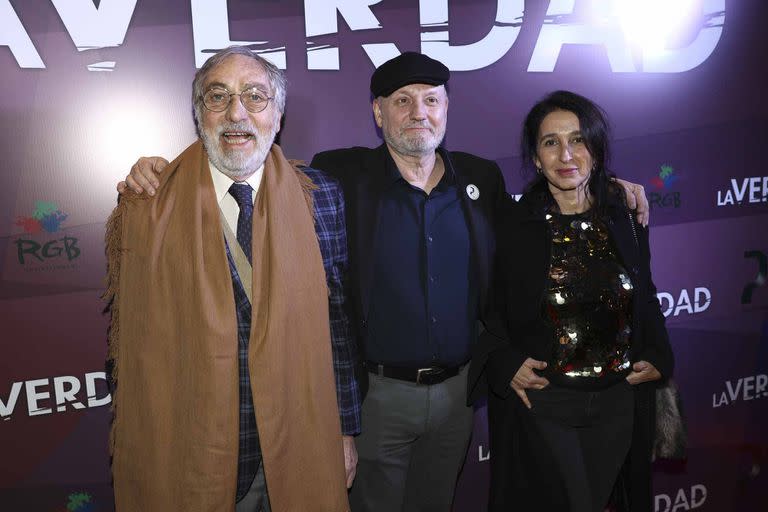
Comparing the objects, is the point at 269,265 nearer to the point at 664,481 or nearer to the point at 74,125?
the point at 74,125

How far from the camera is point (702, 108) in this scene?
3.14m

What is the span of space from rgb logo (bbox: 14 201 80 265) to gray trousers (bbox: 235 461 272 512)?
114cm

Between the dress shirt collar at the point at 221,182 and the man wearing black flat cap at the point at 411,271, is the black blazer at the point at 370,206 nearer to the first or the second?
the man wearing black flat cap at the point at 411,271

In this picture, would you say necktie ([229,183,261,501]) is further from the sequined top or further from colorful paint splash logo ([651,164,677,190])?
colorful paint splash logo ([651,164,677,190])

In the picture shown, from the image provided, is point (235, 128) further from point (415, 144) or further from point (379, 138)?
point (379, 138)

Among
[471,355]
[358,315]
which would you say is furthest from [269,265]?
[471,355]

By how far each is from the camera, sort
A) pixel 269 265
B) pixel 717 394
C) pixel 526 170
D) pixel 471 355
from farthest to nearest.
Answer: pixel 717 394 < pixel 526 170 < pixel 471 355 < pixel 269 265

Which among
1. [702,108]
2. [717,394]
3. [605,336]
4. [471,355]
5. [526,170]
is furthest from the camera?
[717,394]

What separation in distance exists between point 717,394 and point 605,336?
1681mm

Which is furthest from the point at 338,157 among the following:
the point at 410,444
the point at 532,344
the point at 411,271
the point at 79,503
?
the point at 79,503

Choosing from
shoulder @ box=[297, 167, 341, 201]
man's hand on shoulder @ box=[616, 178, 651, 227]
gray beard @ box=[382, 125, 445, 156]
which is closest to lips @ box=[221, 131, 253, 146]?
shoulder @ box=[297, 167, 341, 201]

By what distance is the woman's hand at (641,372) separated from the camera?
7.32 ft

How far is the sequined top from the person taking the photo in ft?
7.03

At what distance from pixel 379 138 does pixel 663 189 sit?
1518 millimetres
